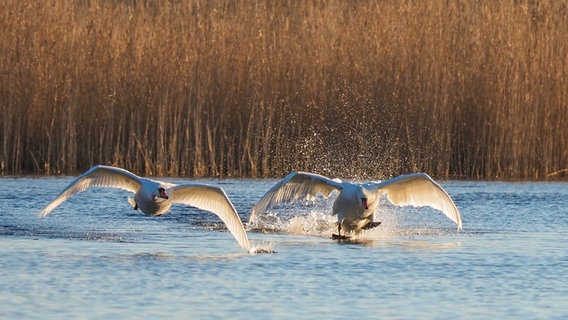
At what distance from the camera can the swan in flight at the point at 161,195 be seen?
10.6 m

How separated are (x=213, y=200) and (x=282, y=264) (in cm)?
132

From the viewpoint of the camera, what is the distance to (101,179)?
11.2m

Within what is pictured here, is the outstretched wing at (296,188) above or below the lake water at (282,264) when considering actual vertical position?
above

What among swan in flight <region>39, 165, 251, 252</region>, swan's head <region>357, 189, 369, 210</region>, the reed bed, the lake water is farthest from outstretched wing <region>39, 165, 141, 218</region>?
the reed bed

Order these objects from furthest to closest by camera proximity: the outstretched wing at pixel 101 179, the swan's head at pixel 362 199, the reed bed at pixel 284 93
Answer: the reed bed at pixel 284 93 < the swan's head at pixel 362 199 < the outstretched wing at pixel 101 179

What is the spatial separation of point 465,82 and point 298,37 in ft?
8.15

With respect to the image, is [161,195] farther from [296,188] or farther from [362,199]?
[362,199]

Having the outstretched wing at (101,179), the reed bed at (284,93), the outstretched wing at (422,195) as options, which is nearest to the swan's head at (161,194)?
the outstretched wing at (101,179)

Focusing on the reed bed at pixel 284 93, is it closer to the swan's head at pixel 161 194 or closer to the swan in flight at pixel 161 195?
the swan in flight at pixel 161 195

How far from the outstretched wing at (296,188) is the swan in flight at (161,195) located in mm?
709

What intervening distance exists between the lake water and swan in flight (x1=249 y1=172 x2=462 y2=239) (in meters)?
0.27

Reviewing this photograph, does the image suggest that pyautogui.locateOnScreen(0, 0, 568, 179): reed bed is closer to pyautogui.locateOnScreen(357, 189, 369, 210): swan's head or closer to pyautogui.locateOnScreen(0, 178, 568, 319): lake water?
pyautogui.locateOnScreen(0, 178, 568, 319): lake water

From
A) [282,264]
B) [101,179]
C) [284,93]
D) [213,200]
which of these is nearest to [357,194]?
[213,200]

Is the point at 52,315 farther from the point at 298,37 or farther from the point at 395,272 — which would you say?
the point at 298,37
